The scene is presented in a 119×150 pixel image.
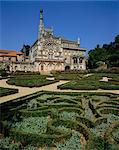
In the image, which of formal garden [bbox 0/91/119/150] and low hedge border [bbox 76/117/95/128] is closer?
formal garden [bbox 0/91/119/150]

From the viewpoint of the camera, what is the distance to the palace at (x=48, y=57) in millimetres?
73750

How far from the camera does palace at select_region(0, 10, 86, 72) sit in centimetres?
7375

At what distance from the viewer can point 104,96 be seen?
18.3 meters

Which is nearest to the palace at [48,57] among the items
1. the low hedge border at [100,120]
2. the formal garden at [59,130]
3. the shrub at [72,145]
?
the formal garden at [59,130]

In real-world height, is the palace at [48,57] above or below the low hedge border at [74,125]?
above

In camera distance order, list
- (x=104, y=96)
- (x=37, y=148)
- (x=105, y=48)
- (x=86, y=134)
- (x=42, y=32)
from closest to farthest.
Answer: (x=37, y=148)
(x=86, y=134)
(x=104, y=96)
(x=42, y=32)
(x=105, y=48)

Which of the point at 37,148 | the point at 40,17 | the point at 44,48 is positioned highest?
the point at 40,17

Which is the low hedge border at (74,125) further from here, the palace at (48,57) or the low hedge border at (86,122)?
the palace at (48,57)

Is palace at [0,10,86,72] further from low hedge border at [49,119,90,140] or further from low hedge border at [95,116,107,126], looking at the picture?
low hedge border at [95,116,107,126]

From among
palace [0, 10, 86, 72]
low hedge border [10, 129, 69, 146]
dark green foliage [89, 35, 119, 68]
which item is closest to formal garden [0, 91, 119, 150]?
low hedge border [10, 129, 69, 146]

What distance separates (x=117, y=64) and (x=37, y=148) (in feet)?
221

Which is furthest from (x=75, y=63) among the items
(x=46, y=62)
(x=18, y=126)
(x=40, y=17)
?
(x=18, y=126)

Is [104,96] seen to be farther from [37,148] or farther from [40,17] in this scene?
[40,17]

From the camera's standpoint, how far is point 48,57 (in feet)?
265
